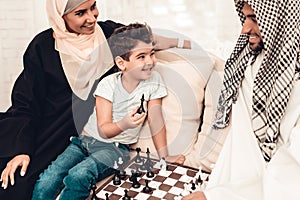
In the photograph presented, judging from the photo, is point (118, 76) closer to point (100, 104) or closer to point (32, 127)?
point (100, 104)

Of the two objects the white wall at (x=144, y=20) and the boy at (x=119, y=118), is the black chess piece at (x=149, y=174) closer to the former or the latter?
the boy at (x=119, y=118)

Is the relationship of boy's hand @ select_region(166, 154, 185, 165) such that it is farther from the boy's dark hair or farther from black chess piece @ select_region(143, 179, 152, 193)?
the boy's dark hair

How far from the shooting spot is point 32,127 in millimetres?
2391

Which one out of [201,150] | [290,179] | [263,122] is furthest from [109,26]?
[290,179]

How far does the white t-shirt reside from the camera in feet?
7.28

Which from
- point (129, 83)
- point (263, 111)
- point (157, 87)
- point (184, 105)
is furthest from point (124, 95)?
point (263, 111)

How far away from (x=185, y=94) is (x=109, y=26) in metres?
0.59

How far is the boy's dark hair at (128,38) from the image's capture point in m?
2.16

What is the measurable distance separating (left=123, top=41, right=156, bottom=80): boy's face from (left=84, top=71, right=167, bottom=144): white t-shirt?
0.06 m

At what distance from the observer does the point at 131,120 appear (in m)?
2.13

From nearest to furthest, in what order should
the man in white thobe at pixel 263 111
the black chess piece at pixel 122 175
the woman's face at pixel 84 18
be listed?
the man in white thobe at pixel 263 111, the black chess piece at pixel 122 175, the woman's face at pixel 84 18

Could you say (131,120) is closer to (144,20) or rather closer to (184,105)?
(184,105)

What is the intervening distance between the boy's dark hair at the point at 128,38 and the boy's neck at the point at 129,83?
10 centimetres

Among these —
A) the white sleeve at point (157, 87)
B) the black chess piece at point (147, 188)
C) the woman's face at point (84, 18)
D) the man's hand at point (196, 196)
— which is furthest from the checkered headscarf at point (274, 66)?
the woman's face at point (84, 18)
